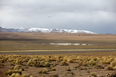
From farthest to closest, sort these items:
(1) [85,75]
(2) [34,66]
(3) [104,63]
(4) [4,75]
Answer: (3) [104,63]
(2) [34,66]
(1) [85,75]
(4) [4,75]

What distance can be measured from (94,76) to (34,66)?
6906 millimetres

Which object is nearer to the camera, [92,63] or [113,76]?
[113,76]

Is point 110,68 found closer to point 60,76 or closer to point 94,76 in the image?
point 94,76

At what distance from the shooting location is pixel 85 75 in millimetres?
13641

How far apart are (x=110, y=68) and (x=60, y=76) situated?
5.13 meters

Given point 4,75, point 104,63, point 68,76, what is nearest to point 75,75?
point 68,76

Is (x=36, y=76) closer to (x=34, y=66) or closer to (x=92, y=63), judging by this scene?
(x=34, y=66)

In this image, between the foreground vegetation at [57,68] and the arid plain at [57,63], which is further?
the arid plain at [57,63]

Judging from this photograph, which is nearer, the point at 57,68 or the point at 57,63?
the point at 57,68

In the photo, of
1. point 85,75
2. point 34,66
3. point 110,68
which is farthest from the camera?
point 34,66

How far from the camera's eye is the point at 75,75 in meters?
13.7

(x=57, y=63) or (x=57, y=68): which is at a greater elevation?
(x=57, y=68)

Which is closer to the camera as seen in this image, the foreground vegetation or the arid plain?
the foreground vegetation

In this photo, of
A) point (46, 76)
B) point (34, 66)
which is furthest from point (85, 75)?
point (34, 66)
